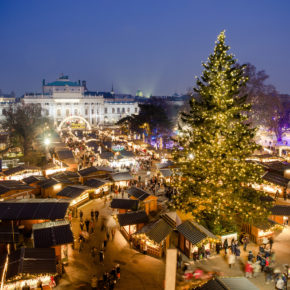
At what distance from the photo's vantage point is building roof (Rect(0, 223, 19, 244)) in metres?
11.3

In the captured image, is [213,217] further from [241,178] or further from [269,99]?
[269,99]

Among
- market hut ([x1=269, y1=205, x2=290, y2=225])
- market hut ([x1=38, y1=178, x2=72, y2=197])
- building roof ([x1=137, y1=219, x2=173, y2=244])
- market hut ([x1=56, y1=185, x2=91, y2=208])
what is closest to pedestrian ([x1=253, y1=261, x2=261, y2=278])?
building roof ([x1=137, y1=219, x2=173, y2=244])

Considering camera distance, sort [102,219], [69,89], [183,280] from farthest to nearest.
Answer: [69,89] → [102,219] → [183,280]

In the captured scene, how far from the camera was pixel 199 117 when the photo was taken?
13.5m

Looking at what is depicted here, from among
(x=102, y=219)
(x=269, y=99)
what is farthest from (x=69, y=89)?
(x=102, y=219)

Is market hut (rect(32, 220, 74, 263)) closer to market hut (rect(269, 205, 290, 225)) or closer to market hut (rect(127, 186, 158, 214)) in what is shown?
market hut (rect(127, 186, 158, 214))

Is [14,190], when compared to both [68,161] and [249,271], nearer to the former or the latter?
[68,161]

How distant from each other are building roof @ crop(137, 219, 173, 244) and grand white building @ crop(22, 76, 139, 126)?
7667 centimetres

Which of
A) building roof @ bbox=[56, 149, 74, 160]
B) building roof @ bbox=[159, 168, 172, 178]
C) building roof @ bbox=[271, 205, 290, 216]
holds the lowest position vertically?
building roof @ bbox=[271, 205, 290, 216]

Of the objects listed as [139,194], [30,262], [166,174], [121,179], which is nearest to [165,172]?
[166,174]

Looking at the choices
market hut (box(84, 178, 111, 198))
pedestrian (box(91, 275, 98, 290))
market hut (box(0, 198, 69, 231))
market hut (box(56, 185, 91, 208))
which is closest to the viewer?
pedestrian (box(91, 275, 98, 290))

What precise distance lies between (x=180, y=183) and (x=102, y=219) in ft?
19.0

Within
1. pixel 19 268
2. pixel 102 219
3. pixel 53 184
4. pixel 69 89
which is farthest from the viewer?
pixel 69 89

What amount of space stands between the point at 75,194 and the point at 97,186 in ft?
7.29
